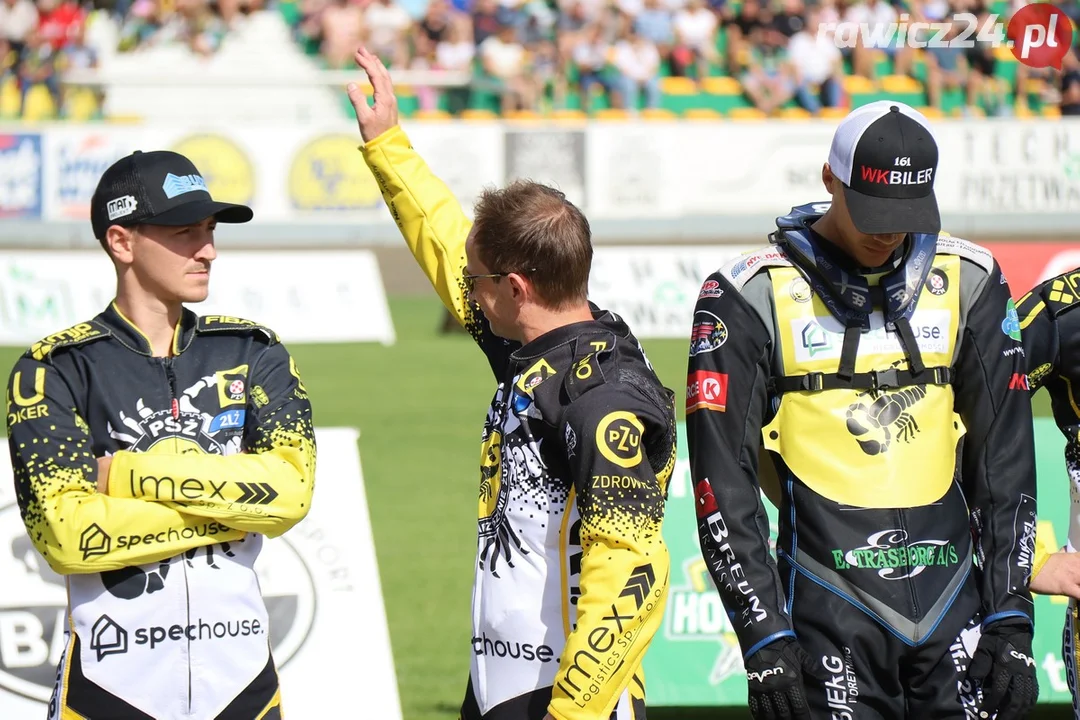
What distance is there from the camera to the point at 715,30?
26.3 metres

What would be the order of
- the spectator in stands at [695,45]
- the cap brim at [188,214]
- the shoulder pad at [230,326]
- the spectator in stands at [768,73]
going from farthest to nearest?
the spectator in stands at [695,45], the spectator in stands at [768,73], the shoulder pad at [230,326], the cap brim at [188,214]

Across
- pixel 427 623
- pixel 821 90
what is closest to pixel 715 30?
pixel 821 90

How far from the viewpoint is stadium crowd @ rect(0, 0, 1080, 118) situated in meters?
24.4

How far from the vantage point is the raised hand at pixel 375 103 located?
3893 millimetres

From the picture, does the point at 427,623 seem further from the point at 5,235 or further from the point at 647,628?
the point at 5,235

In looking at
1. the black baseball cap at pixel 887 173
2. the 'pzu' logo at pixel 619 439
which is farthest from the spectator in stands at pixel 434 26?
the 'pzu' logo at pixel 619 439

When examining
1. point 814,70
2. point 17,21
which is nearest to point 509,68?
point 814,70

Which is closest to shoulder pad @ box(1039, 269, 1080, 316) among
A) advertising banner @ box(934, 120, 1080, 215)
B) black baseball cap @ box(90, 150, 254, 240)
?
black baseball cap @ box(90, 150, 254, 240)

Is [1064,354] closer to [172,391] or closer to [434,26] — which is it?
[172,391]

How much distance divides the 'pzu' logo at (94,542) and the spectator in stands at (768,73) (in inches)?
898

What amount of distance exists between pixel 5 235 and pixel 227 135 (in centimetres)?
362

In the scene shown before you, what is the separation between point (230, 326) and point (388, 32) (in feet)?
77.7

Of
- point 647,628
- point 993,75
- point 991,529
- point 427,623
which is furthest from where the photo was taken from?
point 993,75

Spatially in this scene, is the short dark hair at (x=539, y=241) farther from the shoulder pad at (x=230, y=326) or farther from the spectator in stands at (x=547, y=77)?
the spectator in stands at (x=547, y=77)
